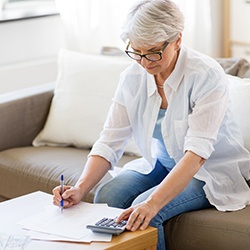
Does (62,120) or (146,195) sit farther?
(62,120)

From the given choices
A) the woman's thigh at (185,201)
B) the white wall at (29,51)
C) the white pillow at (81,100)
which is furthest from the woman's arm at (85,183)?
the white wall at (29,51)

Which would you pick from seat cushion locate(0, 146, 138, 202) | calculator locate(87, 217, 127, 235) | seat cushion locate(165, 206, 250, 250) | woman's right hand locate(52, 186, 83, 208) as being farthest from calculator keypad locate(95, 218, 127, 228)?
seat cushion locate(0, 146, 138, 202)

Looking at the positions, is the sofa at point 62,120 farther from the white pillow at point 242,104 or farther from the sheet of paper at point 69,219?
the sheet of paper at point 69,219

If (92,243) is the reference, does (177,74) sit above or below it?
above

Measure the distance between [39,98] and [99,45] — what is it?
672 mm

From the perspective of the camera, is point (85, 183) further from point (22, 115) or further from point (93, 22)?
point (93, 22)

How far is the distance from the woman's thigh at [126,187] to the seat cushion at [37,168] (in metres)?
0.24

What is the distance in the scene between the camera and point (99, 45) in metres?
3.62

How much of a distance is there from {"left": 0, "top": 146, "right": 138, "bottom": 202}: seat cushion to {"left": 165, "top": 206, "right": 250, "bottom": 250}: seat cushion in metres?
0.45

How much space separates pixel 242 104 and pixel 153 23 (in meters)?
0.57

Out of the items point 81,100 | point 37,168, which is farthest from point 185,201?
point 81,100

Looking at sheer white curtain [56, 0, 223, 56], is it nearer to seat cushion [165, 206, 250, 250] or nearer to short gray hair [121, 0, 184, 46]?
short gray hair [121, 0, 184, 46]

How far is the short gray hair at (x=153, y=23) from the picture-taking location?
6.75 feet

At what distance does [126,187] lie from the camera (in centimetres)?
225
